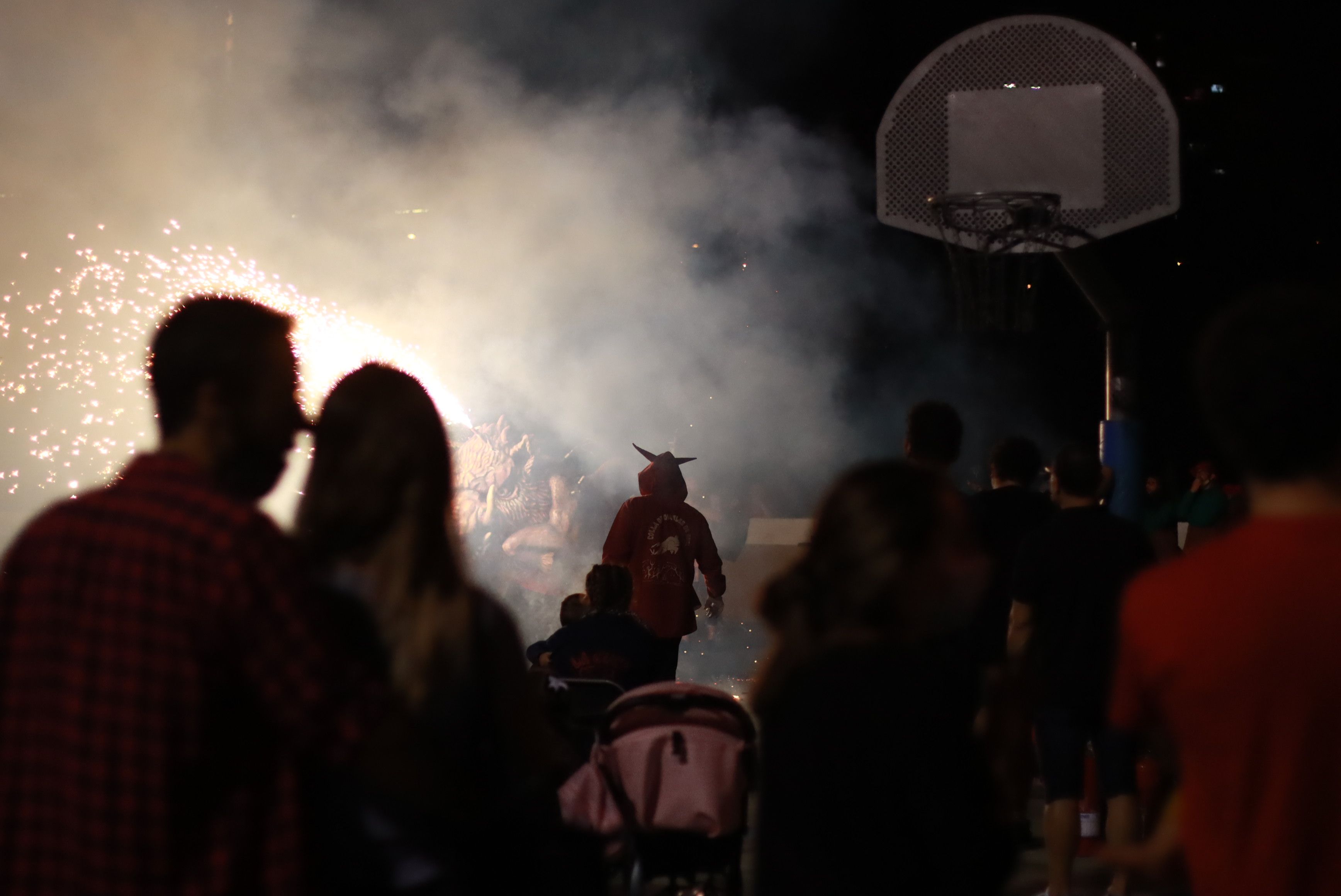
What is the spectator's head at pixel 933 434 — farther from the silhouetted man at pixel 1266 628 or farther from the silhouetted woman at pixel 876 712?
the silhouetted man at pixel 1266 628

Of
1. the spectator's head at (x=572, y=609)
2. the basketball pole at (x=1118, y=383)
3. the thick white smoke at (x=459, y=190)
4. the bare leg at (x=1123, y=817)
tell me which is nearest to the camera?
the bare leg at (x=1123, y=817)

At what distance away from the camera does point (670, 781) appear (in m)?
3.61

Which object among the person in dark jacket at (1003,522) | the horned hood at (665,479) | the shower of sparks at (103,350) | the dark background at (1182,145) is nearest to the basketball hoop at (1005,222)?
the person in dark jacket at (1003,522)

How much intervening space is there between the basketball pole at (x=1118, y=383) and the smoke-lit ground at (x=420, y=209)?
15.5 feet

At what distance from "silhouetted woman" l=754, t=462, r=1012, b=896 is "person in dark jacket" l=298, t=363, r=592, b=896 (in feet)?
1.08

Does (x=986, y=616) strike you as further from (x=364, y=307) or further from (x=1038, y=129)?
(x=364, y=307)

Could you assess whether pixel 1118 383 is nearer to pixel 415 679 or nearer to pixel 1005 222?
pixel 1005 222

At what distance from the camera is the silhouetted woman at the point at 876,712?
153 centimetres

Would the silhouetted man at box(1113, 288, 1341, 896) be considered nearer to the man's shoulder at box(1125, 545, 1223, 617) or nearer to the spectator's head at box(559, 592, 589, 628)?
the man's shoulder at box(1125, 545, 1223, 617)

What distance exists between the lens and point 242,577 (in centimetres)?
149

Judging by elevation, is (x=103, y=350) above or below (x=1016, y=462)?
above

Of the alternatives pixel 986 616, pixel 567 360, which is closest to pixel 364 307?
pixel 567 360

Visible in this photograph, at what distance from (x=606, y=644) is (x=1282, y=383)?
3322 mm

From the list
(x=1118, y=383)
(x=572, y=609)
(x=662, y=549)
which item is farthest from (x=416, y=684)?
(x=1118, y=383)
